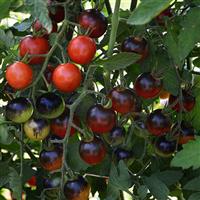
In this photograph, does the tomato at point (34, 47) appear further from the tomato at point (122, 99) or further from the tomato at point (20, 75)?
the tomato at point (122, 99)

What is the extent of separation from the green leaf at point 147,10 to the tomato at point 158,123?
368mm

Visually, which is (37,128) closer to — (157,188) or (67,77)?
(67,77)

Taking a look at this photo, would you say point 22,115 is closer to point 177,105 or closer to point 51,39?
point 51,39

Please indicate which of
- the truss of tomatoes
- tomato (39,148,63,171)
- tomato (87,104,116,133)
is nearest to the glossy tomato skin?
the truss of tomatoes

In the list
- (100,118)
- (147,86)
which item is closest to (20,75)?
(100,118)

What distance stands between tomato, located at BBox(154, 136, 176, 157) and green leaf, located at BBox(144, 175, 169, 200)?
79 mm

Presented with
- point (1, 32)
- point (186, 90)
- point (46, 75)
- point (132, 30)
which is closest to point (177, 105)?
point (186, 90)

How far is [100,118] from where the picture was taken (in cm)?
99

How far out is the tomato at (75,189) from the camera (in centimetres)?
100

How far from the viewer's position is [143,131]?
3.94ft

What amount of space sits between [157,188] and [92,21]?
0.36m

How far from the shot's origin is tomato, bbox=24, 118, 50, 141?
3.29 ft

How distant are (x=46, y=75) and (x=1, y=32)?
0.46 feet

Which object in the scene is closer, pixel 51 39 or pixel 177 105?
pixel 51 39
